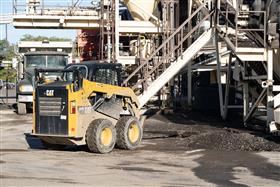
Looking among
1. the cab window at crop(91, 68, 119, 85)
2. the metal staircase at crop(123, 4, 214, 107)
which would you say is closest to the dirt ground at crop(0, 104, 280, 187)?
the metal staircase at crop(123, 4, 214, 107)

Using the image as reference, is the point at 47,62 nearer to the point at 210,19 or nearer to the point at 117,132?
the point at 210,19

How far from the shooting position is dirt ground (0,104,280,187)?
10.1m

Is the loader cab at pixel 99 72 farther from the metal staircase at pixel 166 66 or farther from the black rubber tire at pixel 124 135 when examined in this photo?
the metal staircase at pixel 166 66

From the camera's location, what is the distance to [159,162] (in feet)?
41.1

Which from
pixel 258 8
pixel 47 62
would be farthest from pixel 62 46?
pixel 258 8

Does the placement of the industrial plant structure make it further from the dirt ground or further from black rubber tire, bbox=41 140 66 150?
black rubber tire, bbox=41 140 66 150

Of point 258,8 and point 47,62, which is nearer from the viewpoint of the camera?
point 258,8

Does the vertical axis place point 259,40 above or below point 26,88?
above

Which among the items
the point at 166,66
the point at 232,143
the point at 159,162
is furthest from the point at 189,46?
the point at 159,162

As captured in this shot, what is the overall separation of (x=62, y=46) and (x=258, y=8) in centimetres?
1274

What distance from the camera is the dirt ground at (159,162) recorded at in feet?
33.3

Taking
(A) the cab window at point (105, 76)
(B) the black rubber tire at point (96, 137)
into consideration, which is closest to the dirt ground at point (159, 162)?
(B) the black rubber tire at point (96, 137)

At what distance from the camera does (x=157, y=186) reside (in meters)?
9.59

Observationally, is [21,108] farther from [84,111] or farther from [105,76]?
[84,111]
